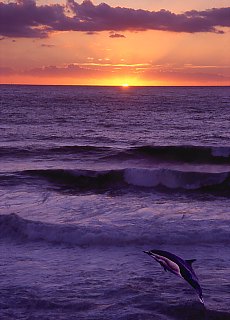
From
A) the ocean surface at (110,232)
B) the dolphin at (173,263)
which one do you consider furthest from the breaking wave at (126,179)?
the dolphin at (173,263)

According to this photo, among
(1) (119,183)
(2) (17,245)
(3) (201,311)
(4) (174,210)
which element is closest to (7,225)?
(2) (17,245)

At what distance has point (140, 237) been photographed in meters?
10.6

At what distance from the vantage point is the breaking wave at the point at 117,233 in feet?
34.1

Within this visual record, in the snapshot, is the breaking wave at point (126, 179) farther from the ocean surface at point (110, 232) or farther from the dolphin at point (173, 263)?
the dolphin at point (173, 263)

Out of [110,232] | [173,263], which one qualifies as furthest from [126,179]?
[173,263]

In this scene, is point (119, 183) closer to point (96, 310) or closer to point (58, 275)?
point (58, 275)

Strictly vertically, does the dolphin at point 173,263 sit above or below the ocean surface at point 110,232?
above

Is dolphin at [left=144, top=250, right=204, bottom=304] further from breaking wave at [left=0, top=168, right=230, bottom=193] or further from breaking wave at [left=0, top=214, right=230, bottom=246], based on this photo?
breaking wave at [left=0, top=168, right=230, bottom=193]

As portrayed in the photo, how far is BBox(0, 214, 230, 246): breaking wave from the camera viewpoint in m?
10.4

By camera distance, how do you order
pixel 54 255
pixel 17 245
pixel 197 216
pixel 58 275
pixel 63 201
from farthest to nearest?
pixel 63 201
pixel 197 216
pixel 17 245
pixel 54 255
pixel 58 275

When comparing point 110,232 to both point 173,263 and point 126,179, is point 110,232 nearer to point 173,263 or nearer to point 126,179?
point 173,263

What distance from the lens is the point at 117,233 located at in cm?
1070

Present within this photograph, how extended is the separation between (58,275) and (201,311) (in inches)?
108

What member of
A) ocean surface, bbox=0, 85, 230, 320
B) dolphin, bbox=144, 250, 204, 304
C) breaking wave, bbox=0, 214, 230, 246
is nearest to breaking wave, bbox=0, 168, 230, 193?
ocean surface, bbox=0, 85, 230, 320
